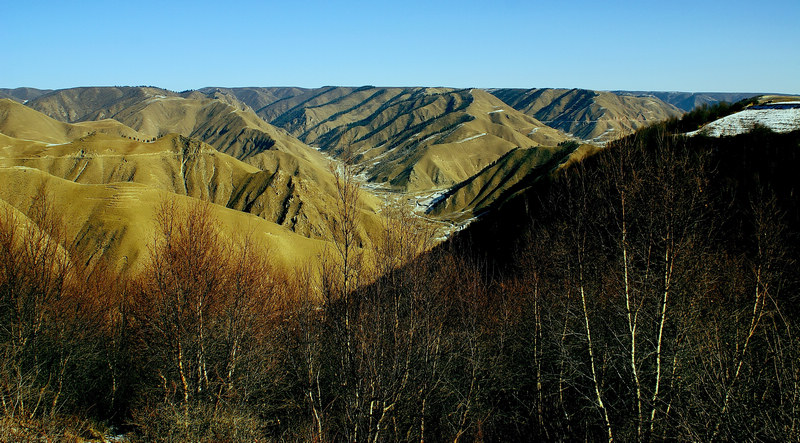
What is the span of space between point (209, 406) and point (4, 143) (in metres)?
159

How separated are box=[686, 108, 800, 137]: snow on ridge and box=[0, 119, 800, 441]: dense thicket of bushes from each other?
3.35 m

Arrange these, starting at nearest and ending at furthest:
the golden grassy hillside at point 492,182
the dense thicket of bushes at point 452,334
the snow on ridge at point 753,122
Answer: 1. the dense thicket of bushes at point 452,334
2. the snow on ridge at point 753,122
3. the golden grassy hillside at point 492,182

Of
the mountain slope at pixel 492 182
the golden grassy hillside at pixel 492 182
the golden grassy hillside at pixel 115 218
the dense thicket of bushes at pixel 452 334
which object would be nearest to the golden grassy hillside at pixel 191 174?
the golden grassy hillside at pixel 492 182

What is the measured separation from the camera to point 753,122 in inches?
1478

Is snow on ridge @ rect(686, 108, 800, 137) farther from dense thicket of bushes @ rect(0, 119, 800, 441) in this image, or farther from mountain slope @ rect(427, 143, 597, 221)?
mountain slope @ rect(427, 143, 597, 221)

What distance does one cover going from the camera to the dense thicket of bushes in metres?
10.2

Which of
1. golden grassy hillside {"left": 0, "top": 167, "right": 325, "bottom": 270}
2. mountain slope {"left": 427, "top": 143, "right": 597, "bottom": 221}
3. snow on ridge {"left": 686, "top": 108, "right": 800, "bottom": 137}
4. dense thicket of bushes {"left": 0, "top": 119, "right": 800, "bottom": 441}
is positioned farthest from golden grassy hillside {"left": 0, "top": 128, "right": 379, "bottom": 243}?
dense thicket of bushes {"left": 0, "top": 119, "right": 800, "bottom": 441}

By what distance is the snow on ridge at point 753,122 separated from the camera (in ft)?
116

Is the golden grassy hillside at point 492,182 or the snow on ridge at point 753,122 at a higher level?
the snow on ridge at point 753,122

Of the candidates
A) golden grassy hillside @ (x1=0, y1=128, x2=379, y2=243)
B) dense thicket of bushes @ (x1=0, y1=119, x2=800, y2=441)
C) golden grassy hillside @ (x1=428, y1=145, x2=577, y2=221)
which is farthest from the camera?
golden grassy hillside @ (x1=428, y1=145, x2=577, y2=221)

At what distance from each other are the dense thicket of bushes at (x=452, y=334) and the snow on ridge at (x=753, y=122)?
3352 millimetres

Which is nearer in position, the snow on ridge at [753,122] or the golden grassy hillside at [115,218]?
the snow on ridge at [753,122]

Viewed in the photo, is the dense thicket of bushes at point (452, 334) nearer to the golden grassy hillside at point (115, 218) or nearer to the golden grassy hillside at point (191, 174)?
the golden grassy hillside at point (115, 218)

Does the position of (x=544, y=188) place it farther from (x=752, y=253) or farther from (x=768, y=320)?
(x=768, y=320)
